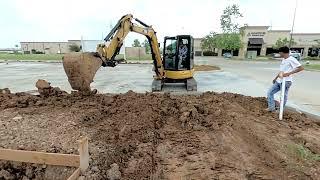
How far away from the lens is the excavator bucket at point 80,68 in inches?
290

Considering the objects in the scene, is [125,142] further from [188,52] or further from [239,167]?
[188,52]

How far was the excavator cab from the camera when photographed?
11.9 metres

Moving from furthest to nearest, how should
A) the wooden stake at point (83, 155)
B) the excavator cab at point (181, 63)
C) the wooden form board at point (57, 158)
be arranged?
1. the excavator cab at point (181, 63)
2. the wooden form board at point (57, 158)
3. the wooden stake at point (83, 155)

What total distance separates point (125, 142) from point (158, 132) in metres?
0.77

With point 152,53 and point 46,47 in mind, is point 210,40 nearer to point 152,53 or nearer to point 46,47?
point 152,53

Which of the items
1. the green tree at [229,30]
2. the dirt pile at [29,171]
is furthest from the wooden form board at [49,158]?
the green tree at [229,30]

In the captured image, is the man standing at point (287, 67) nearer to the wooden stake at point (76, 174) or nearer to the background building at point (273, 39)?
the wooden stake at point (76, 174)

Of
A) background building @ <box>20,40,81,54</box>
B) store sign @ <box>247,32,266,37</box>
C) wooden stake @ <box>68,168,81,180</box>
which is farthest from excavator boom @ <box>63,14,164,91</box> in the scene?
background building @ <box>20,40,81,54</box>

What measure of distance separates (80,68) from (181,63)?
5579mm

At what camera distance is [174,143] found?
5.14m

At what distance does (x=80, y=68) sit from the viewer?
24.2ft

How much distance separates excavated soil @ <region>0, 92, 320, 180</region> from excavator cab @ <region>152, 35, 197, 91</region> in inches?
160

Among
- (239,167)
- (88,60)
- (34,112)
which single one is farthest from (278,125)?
(34,112)

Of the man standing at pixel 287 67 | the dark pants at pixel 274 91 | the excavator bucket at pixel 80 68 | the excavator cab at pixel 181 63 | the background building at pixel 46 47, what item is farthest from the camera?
the background building at pixel 46 47
